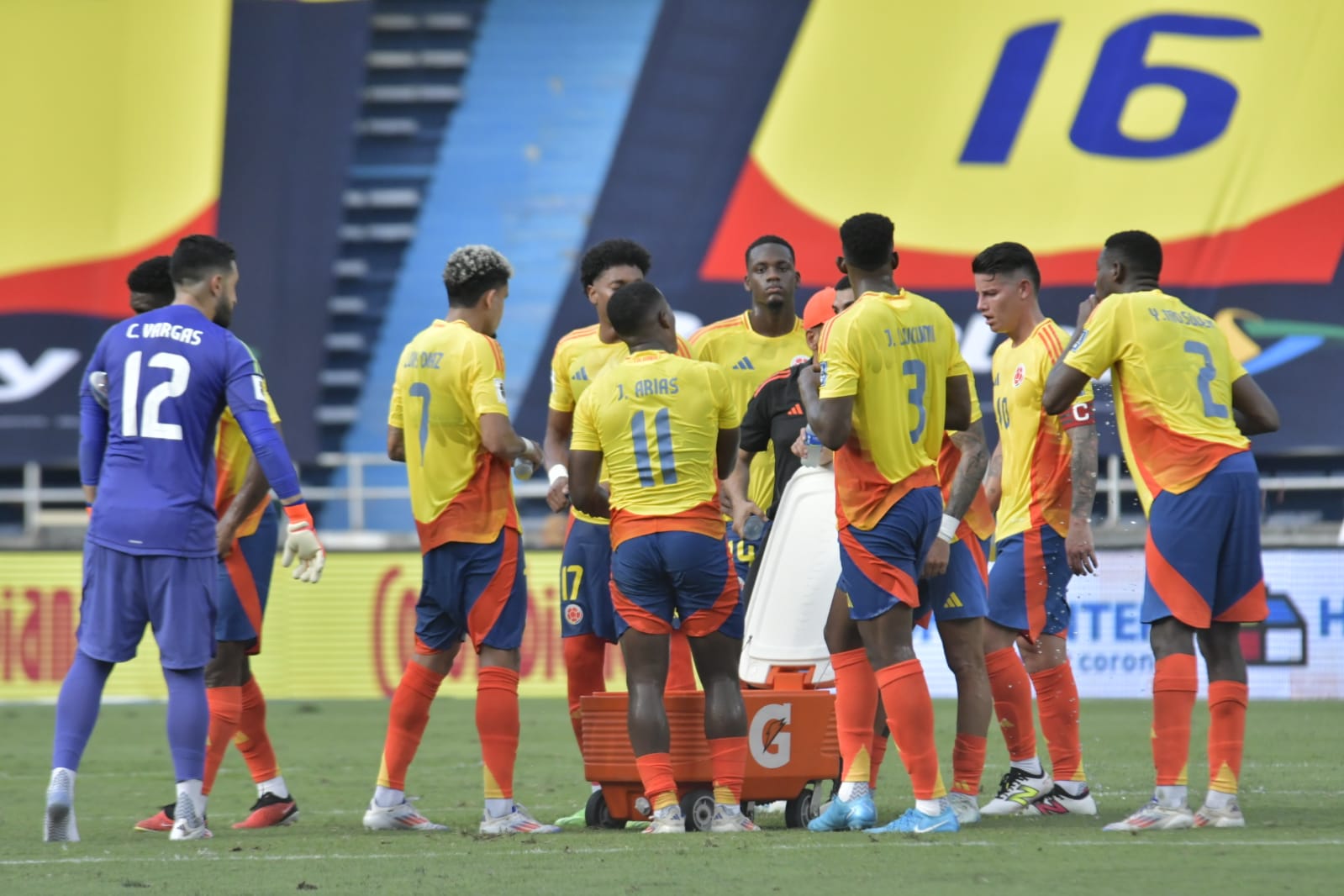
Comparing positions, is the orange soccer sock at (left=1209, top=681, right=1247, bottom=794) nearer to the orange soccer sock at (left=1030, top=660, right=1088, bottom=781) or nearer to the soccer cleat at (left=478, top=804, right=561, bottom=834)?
the orange soccer sock at (left=1030, top=660, right=1088, bottom=781)

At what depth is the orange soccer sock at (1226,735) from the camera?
668 cm

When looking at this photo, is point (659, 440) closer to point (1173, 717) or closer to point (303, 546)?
point (303, 546)

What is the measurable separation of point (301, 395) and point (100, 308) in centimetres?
254

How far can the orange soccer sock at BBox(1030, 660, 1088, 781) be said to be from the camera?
780cm

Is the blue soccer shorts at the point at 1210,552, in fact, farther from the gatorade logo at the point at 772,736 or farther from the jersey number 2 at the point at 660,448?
the jersey number 2 at the point at 660,448

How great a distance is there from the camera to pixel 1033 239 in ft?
66.1

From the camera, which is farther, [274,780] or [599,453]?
[274,780]

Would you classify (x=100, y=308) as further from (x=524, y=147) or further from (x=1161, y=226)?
(x=1161, y=226)

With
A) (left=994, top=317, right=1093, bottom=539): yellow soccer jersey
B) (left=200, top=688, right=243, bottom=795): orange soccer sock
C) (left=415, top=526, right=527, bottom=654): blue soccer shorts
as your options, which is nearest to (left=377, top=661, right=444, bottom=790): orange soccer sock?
(left=415, top=526, right=527, bottom=654): blue soccer shorts

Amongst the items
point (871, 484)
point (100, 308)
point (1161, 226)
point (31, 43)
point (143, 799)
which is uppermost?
point (31, 43)

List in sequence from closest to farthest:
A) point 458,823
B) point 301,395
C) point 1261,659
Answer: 1. point 458,823
2. point 1261,659
3. point 301,395

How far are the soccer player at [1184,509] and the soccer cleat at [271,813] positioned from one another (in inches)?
141

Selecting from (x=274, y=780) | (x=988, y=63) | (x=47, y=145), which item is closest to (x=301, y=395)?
(x=47, y=145)

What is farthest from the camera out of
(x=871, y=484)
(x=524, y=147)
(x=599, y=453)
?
(x=524, y=147)
